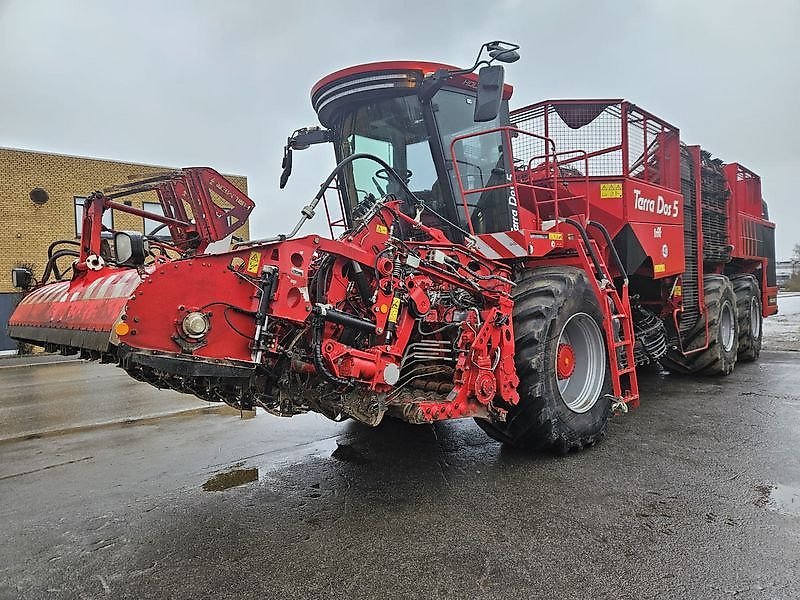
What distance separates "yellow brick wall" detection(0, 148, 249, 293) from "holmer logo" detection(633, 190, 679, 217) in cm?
1275

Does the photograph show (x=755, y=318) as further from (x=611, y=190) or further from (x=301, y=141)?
(x=301, y=141)

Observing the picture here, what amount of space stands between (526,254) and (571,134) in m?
2.21

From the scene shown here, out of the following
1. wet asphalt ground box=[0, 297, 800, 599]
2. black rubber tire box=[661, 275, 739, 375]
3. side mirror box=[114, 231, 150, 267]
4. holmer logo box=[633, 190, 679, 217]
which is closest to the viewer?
wet asphalt ground box=[0, 297, 800, 599]

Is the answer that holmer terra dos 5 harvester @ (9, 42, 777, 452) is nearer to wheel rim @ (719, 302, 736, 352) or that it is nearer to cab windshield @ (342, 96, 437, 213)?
cab windshield @ (342, 96, 437, 213)

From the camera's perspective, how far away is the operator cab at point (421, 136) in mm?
4535

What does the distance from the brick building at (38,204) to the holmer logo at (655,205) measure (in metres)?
13.4

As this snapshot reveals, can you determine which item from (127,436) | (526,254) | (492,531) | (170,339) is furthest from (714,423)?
(127,436)

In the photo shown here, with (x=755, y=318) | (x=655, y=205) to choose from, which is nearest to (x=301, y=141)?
(x=655, y=205)

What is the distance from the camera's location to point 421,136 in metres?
4.71

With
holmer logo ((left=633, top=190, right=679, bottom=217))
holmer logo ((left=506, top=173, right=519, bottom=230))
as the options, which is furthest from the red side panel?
holmer logo ((left=633, top=190, right=679, bottom=217))

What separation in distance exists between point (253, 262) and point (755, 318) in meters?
9.38

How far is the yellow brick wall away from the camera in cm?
1748

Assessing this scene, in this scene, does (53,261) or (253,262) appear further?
(53,261)

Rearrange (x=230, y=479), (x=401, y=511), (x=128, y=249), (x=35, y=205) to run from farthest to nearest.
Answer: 1. (x=35, y=205)
2. (x=230, y=479)
3. (x=128, y=249)
4. (x=401, y=511)
